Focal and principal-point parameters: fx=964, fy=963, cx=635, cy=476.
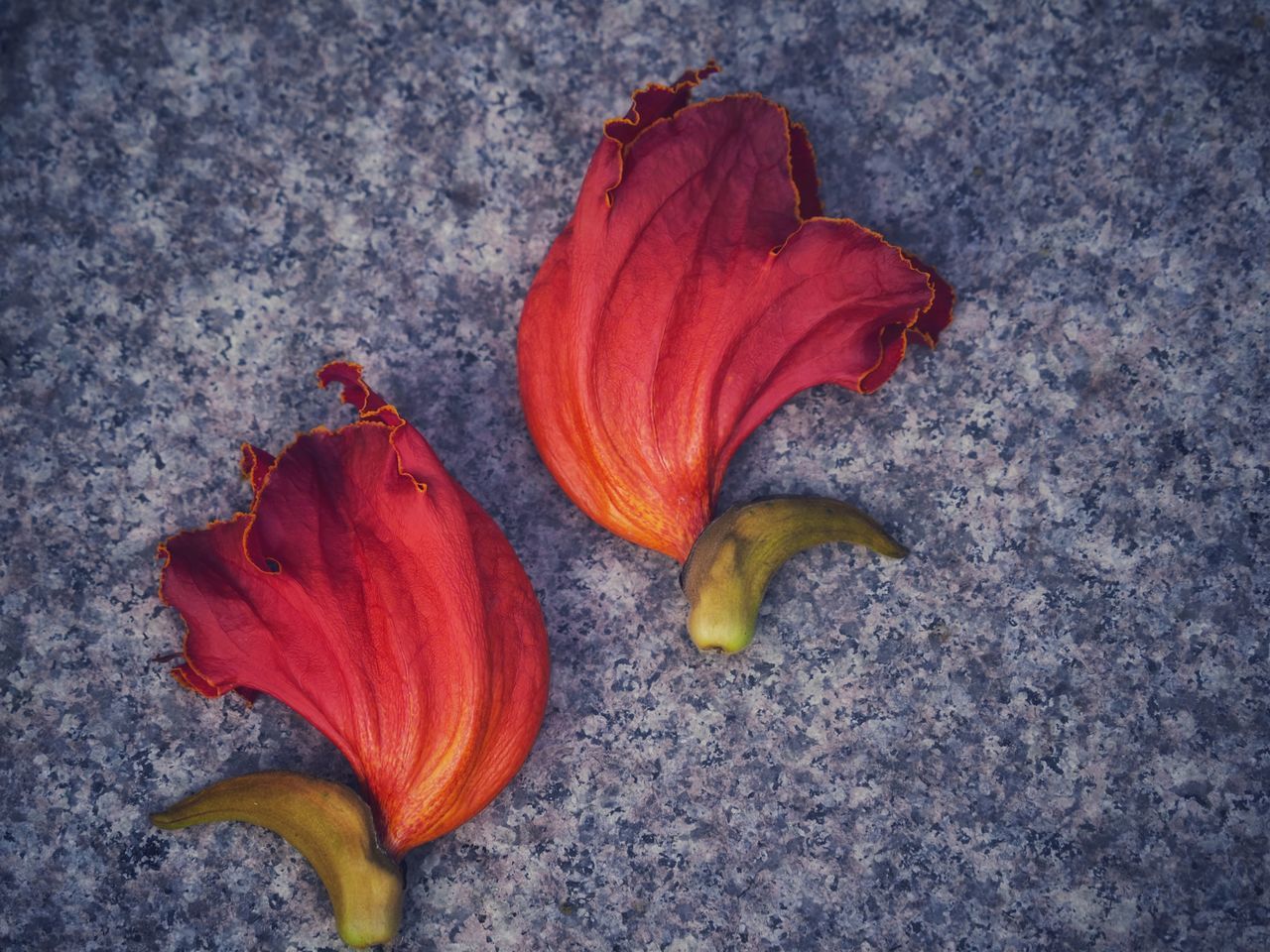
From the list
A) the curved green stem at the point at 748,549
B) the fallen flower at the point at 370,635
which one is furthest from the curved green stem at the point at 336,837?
the curved green stem at the point at 748,549

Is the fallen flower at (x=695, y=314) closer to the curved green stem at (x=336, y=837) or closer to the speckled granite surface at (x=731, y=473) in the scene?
the speckled granite surface at (x=731, y=473)

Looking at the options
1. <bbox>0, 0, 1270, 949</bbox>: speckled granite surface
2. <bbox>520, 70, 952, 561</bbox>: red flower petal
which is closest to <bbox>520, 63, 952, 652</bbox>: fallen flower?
<bbox>520, 70, 952, 561</bbox>: red flower petal

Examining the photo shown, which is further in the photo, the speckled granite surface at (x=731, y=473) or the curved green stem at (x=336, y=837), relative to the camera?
the speckled granite surface at (x=731, y=473)

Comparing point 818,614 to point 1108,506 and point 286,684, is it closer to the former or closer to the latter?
point 1108,506

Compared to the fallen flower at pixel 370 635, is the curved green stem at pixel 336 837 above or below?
below

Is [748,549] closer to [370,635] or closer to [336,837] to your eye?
[370,635]


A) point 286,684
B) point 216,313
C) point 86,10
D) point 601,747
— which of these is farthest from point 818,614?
point 86,10
